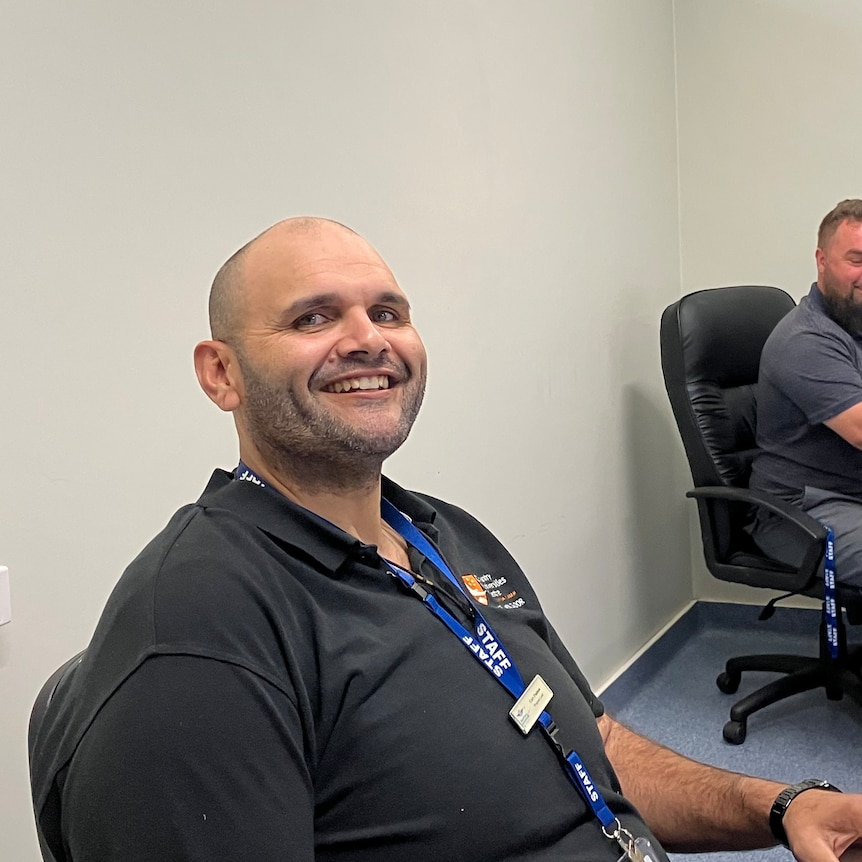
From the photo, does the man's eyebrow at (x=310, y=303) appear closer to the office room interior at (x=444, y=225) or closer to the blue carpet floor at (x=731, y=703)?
the office room interior at (x=444, y=225)

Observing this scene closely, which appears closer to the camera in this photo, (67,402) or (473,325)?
(67,402)

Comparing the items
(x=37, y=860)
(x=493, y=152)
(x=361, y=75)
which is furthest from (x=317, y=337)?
(x=493, y=152)

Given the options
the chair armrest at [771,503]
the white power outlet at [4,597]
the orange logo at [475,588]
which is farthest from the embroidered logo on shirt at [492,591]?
the chair armrest at [771,503]

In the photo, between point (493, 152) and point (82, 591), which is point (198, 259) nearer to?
point (82, 591)

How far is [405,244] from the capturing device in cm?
194

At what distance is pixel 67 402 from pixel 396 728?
25.3 inches

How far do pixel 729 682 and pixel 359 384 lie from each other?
7.34 feet

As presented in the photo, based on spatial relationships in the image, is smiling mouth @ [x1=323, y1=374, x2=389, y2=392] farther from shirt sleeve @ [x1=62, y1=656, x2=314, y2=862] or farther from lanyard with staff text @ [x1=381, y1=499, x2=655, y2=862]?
shirt sleeve @ [x1=62, y1=656, x2=314, y2=862]

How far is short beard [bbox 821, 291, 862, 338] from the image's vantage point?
2.66 meters

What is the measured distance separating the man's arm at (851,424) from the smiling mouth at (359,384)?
5.82ft

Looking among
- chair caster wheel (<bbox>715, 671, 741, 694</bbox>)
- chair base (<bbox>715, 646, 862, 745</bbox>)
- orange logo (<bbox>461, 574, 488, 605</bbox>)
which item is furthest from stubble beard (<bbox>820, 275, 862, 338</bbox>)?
orange logo (<bbox>461, 574, 488, 605</bbox>)

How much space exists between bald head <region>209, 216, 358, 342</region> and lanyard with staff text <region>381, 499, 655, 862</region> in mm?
354

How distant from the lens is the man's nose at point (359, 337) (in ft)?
3.67

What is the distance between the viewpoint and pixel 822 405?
255 cm
